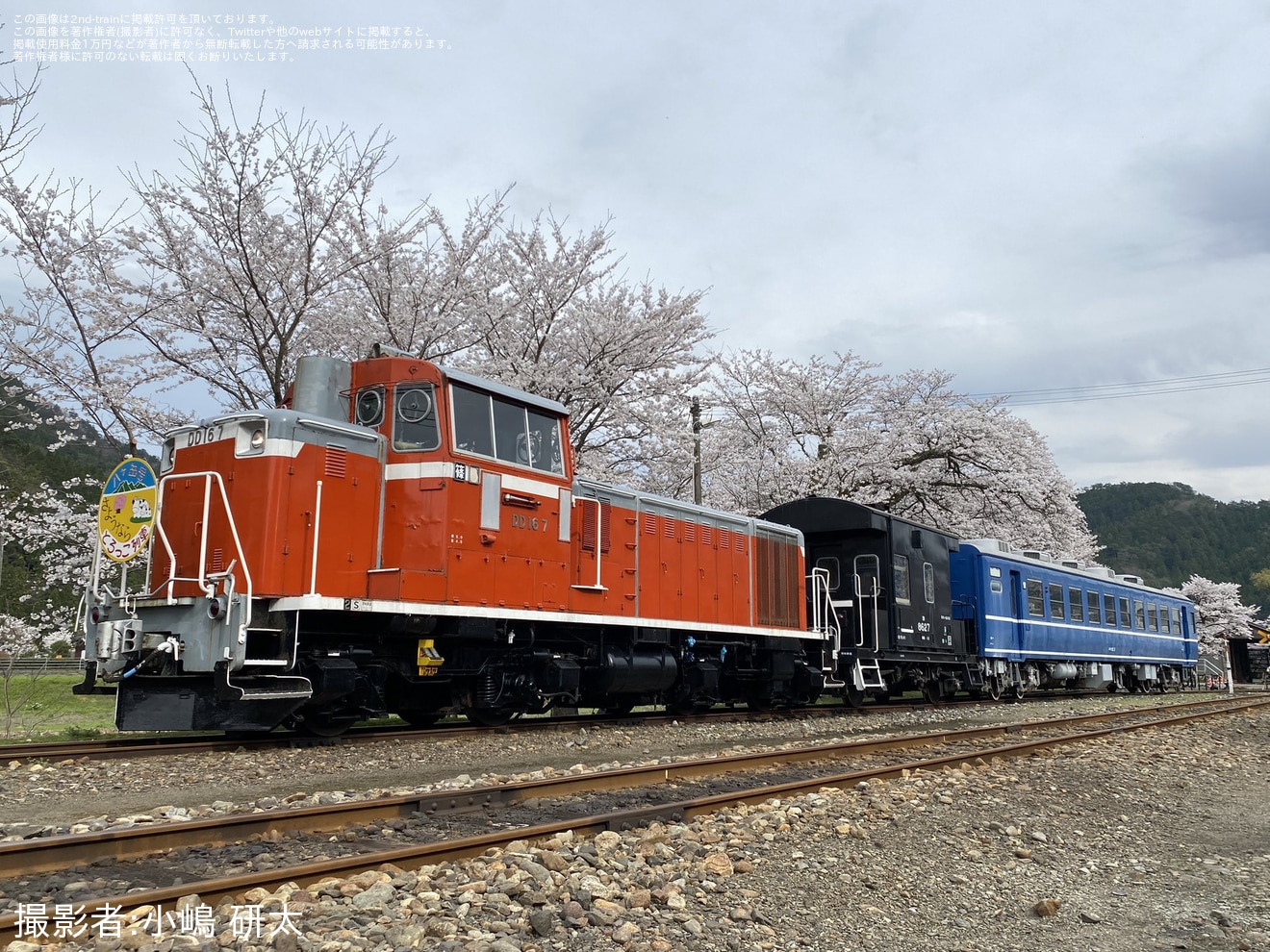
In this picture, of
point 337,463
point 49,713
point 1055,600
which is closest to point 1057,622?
point 1055,600

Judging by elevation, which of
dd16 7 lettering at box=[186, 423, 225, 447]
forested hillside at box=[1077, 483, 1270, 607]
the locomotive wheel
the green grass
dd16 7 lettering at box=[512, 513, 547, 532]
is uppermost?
forested hillside at box=[1077, 483, 1270, 607]

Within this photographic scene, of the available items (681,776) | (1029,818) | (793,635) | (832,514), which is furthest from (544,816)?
(832,514)

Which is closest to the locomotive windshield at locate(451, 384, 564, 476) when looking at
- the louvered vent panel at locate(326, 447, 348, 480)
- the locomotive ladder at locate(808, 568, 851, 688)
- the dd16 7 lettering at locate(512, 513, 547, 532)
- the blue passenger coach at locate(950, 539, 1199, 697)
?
the dd16 7 lettering at locate(512, 513, 547, 532)

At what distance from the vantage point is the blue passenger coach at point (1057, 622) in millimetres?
19469

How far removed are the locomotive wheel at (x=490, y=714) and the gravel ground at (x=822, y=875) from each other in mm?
1859

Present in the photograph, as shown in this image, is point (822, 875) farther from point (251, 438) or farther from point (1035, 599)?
point (1035, 599)

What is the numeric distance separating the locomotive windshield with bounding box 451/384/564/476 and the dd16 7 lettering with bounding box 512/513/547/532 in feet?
1.99

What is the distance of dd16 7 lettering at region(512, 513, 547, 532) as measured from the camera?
10492 mm

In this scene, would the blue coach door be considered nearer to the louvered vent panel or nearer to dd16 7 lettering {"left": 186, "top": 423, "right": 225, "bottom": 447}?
the louvered vent panel

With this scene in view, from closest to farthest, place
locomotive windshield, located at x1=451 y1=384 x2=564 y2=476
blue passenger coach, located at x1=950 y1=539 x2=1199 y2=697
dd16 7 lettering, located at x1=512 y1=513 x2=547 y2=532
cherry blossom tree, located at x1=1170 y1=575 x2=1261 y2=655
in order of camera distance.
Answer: locomotive windshield, located at x1=451 y1=384 x2=564 y2=476 → dd16 7 lettering, located at x1=512 y1=513 x2=547 y2=532 → blue passenger coach, located at x1=950 y1=539 x2=1199 y2=697 → cherry blossom tree, located at x1=1170 y1=575 x2=1261 y2=655

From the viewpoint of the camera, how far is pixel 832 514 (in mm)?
16875

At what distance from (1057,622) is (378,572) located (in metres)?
18.2

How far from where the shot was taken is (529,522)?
10.7 metres

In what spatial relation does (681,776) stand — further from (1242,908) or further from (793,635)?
(793,635)
